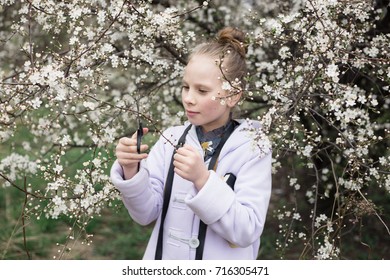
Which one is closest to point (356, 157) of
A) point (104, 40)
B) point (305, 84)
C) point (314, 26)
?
point (305, 84)

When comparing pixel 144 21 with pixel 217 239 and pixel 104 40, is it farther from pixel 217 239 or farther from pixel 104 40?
pixel 217 239

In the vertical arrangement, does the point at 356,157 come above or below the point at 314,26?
below

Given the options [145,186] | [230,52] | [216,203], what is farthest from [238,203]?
[230,52]

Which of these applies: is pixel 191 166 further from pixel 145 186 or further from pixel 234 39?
pixel 234 39

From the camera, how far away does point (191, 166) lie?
5.51 feet

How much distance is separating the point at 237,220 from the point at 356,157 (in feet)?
2.60

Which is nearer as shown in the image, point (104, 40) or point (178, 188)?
point (178, 188)

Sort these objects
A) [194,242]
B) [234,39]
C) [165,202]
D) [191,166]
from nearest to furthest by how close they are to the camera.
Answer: [191,166] → [194,242] → [165,202] → [234,39]

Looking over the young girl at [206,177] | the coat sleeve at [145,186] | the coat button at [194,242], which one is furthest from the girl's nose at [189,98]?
the coat button at [194,242]

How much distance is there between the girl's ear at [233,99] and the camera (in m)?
1.92

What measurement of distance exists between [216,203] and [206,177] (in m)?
0.09

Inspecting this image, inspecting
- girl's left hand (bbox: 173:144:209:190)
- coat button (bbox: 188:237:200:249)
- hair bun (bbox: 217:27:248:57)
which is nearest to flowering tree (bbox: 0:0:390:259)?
hair bun (bbox: 217:27:248:57)

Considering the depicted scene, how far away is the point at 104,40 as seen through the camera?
109 inches

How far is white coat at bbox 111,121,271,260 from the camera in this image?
5.66 ft
